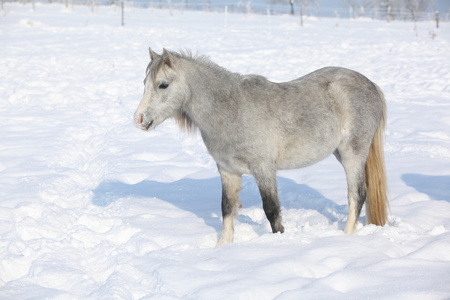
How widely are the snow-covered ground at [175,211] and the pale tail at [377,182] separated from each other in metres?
0.16

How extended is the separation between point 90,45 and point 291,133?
585 inches

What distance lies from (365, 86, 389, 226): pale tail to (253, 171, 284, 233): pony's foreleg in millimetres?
1018

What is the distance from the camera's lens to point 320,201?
530 centimetres

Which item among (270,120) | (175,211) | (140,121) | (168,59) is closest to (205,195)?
(175,211)

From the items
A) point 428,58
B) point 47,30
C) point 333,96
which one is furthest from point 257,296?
point 47,30

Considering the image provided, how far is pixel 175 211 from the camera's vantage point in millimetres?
5098

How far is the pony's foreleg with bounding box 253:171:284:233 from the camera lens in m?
4.04

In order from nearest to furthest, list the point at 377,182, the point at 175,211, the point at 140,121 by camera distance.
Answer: the point at 140,121 < the point at 377,182 < the point at 175,211

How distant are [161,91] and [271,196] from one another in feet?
4.44

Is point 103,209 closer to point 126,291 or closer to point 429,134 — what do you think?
point 126,291

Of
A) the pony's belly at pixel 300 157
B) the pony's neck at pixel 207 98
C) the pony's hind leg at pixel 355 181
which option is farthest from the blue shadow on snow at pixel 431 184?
the pony's neck at pixel 207 98

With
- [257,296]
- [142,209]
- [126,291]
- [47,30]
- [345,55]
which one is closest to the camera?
[257,296]

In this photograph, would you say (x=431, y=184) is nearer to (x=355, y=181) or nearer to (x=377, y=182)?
(x=377, y=182)

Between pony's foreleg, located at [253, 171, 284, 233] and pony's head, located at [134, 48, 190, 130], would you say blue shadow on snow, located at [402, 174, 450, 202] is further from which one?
pony's head, located at [134, 48, 190, 130]
